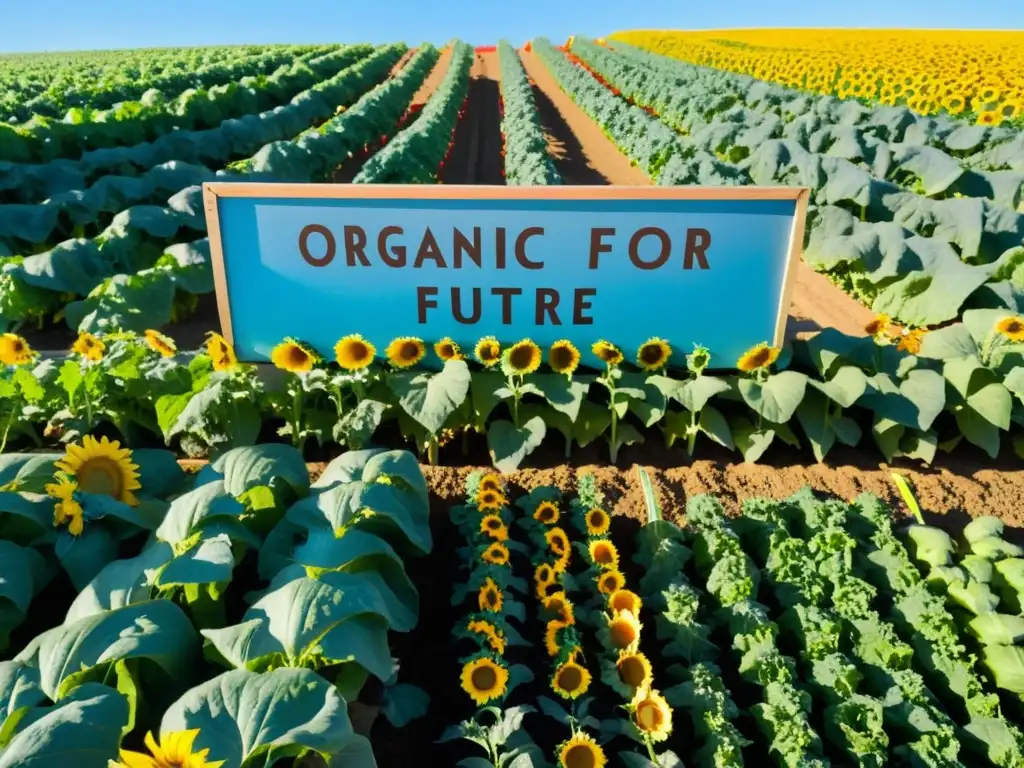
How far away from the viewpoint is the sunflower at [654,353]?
3.35 meters

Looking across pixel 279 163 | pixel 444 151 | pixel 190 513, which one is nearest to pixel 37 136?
pixel 279 163

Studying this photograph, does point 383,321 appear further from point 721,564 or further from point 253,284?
point 721,564

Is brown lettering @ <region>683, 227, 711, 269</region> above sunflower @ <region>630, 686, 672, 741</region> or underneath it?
above

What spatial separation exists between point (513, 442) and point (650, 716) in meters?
1.48

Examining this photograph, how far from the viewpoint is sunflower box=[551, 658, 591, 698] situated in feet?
6.82

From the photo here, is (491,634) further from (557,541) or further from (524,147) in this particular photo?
(524,147)

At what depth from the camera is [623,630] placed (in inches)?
88.2

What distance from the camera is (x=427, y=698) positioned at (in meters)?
2.19

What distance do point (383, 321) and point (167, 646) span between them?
1870 mm

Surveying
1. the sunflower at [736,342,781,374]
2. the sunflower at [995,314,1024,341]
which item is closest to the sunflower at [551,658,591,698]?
the sunflower at [736,342,781,374]

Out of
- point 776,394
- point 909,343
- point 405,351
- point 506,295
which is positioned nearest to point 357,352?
point 405,351

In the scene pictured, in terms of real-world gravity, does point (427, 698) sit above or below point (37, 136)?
below

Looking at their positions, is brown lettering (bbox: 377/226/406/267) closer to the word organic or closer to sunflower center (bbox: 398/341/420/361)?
the word organic

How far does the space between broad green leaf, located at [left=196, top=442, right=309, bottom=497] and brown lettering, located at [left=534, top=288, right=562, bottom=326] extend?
4.37 feet
